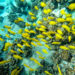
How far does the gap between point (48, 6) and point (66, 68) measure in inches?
197

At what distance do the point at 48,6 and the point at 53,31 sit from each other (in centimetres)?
255

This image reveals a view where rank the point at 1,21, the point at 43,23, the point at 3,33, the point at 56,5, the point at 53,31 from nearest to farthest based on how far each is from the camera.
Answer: the point at 53,31 < the point at 43,23 < the point at 56,5 < the point at 3,33 < the point at 1,21

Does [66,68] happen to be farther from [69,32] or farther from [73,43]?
[69,32]

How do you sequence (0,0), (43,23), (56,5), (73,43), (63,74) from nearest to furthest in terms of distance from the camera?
(63,74) < (73,43) < (43,23) < (56,5) < (0,0)

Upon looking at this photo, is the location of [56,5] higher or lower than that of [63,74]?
higher

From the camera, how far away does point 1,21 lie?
438 inches

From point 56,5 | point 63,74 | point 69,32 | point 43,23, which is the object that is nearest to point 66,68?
point 63,74

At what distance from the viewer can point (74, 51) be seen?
5828 mm

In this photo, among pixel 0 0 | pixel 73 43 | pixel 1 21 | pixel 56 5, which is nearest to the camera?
pixel 73 43

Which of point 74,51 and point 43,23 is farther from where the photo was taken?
point 43,23

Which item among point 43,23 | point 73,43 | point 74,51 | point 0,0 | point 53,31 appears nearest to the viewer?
point 74,51

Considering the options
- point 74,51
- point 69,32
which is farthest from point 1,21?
point 74,51

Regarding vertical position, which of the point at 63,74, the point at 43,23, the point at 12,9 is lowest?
the point at 63,74

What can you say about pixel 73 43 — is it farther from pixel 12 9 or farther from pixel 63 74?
pixel 12 9
